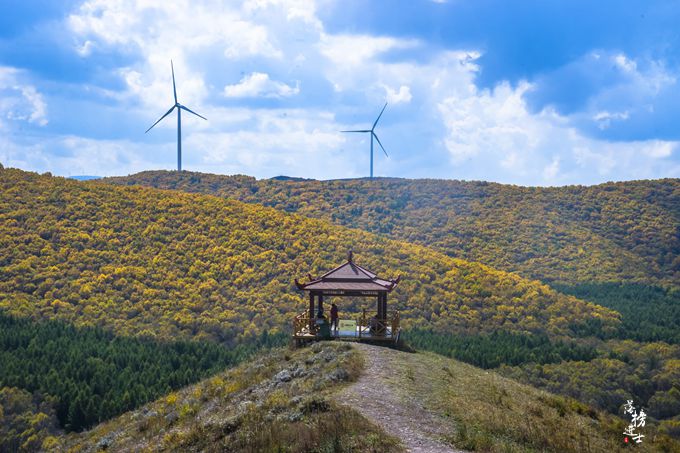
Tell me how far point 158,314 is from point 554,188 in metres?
118

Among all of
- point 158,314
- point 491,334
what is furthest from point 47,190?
point 491,334

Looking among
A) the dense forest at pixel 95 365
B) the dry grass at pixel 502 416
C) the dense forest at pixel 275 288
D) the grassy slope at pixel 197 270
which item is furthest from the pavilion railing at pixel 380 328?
the grassy slope at pixel 197 270

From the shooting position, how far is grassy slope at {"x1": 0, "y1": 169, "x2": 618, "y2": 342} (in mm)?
76438

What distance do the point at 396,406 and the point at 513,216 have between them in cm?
12738

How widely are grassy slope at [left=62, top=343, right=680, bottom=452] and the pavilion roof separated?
13.0 feet

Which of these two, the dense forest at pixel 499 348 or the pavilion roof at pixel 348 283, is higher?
the pavilion roof at pixel 348 283

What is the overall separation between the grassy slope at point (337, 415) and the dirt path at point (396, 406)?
208mm

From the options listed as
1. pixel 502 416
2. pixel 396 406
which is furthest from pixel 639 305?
pixel 396 406

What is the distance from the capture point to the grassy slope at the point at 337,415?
19.2 metres

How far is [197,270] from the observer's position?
290 ft

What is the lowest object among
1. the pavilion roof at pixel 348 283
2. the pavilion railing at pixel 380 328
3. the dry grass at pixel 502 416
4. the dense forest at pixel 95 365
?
the dense forest at pixel 95 365

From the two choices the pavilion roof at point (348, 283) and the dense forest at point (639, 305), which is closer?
the pavilion roof at point (348, 283)

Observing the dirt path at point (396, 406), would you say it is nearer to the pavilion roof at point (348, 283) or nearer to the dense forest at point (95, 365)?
the pavilion roof at point (348, 283)

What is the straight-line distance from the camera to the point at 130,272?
279 ft
